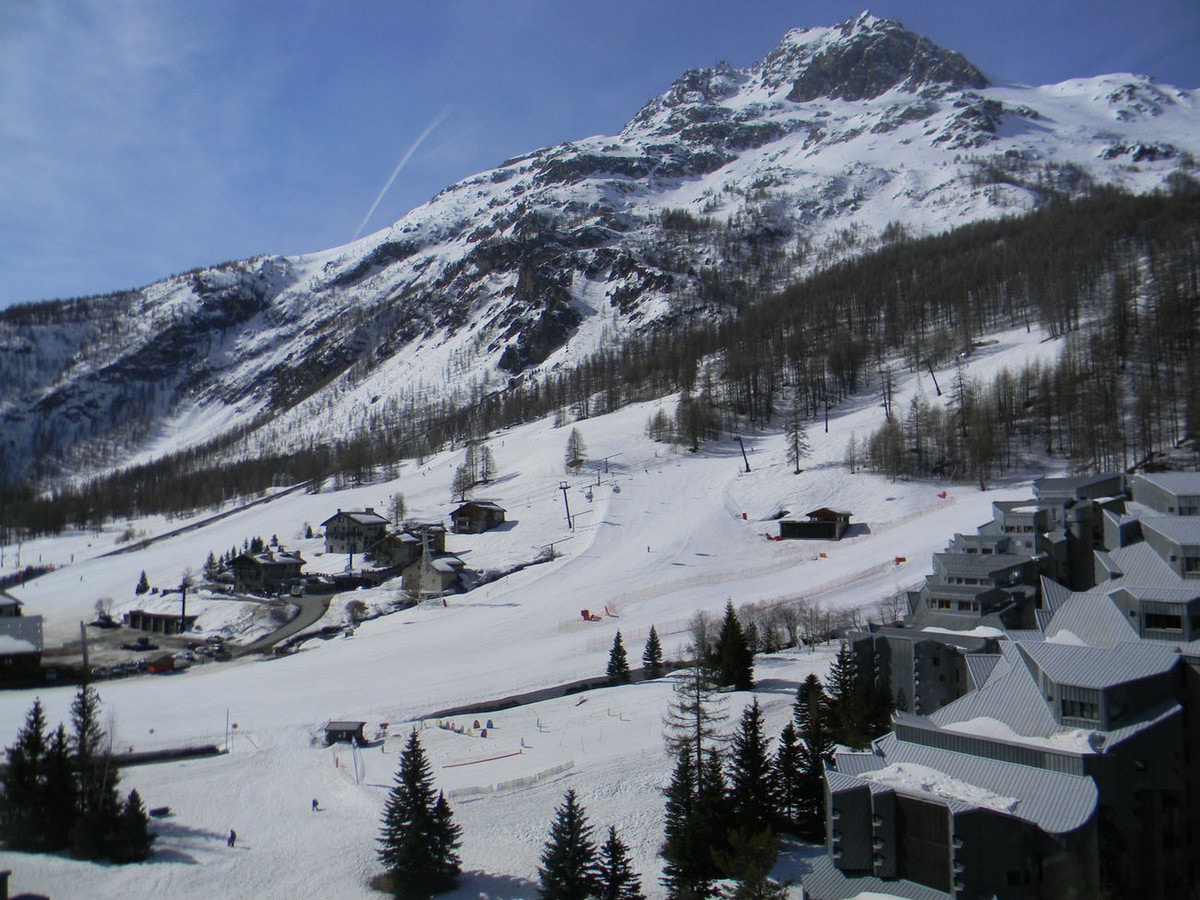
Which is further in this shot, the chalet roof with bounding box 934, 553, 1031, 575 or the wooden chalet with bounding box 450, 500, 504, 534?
the wooden chalet with bounding box 450, 500, 504, 534

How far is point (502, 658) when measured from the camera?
143 feet

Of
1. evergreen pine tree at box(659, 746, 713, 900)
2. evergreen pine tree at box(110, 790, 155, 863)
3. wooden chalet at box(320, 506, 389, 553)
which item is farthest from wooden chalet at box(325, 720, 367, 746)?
wooden chalet at box(320, 506, 389, 553)

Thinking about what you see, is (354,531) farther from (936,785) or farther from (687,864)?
(936,785)

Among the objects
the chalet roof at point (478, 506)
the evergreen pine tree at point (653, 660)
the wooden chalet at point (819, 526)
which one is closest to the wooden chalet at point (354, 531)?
the chalet roof at point (478, 506)

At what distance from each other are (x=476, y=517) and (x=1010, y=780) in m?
60.4

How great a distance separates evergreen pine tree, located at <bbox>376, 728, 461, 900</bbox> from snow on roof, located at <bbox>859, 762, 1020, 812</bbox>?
10.9m

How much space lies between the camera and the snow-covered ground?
75.4 feet

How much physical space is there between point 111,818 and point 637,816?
1533cm

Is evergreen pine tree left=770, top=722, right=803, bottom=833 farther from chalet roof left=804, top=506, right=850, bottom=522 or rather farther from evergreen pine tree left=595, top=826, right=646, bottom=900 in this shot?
chalet roof left=804, top=506, right=850, bottom=522

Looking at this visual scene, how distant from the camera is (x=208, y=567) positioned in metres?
72.8

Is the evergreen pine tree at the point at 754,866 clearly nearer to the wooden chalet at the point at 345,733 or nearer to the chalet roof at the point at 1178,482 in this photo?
the wooden chalet at the point at 345,733

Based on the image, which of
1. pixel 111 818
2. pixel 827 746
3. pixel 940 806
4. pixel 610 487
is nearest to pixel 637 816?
pixel 827 746

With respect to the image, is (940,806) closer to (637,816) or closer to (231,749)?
(637,816)

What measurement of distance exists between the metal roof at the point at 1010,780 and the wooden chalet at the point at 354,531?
61.5 meters
